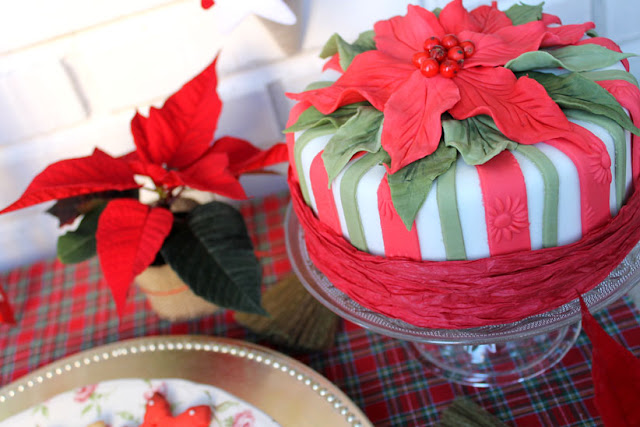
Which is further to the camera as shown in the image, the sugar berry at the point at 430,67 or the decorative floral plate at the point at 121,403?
the decorative floral plate at the point at 121,403

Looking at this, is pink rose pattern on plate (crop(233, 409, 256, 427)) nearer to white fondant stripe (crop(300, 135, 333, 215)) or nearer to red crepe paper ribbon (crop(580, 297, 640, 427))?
white fondant stripe (crop(300, 135, 333, 215))

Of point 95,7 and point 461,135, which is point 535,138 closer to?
point 461,135

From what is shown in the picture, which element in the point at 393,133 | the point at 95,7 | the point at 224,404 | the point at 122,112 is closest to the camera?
the point at 393,133

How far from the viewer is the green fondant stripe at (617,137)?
523 millimetres

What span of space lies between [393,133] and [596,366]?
256 mm

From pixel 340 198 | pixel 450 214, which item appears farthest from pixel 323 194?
pixel 450 214

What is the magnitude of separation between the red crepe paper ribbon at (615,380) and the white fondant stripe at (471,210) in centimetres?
13

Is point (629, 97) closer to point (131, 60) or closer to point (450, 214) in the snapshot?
point (450, 214)

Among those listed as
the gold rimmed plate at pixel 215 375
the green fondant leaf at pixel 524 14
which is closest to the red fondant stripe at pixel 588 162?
the green fondant leaf at pixel 524 14

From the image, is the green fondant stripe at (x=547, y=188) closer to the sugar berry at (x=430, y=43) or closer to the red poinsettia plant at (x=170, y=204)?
the sugar berry at (x=430, y=43)

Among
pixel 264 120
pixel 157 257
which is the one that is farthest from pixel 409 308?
pixel 264 120

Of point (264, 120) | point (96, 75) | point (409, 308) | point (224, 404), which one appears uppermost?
point (96, 75)

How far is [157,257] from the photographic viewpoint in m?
0.79

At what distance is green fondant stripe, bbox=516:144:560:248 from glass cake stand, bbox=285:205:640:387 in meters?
0.09
